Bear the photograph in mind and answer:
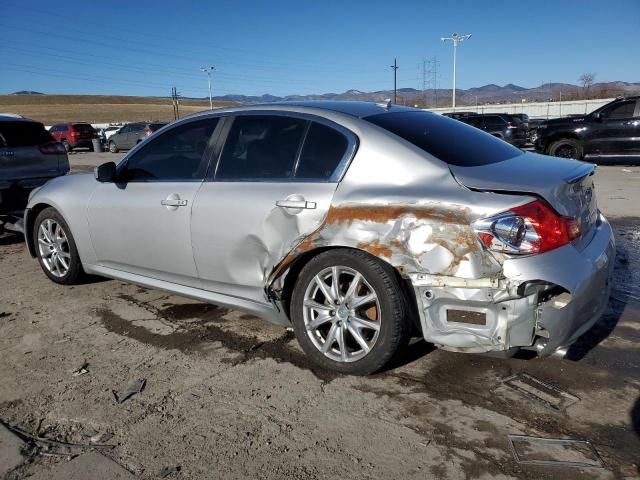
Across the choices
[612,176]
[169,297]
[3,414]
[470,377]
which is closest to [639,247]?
[470,377]

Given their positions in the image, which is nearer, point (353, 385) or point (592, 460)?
point (592, 460)

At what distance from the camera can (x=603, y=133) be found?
1427 cm

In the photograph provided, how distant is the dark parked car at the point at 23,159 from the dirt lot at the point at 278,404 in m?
4.05

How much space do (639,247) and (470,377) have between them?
13.2 feet

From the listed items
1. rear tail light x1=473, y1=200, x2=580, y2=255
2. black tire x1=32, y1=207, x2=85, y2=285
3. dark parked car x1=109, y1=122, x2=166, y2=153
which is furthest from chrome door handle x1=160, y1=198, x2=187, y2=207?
dark parked car x1=109, y1=122, x2=166, y2=153

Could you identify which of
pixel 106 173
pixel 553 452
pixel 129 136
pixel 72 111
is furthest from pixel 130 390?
pixel 72 111

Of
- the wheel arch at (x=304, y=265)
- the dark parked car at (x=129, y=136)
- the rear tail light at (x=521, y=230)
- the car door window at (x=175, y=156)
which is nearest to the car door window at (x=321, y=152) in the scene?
the wheel arch at (x=304, y=265)

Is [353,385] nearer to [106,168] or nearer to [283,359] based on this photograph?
[283,359]

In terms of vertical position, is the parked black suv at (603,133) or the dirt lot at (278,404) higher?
the parked black suv at (603,133)

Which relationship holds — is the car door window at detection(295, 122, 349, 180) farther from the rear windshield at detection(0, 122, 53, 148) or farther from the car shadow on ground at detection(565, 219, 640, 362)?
the rear windshield at detection(0, 122, 53, 148)

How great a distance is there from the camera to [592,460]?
2.43 metres

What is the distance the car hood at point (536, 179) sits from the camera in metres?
2.86

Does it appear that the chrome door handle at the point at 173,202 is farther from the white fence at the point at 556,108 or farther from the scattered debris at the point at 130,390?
the white fence at the point at 556,108

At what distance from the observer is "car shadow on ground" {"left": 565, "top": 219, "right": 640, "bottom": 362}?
362 centimetres
